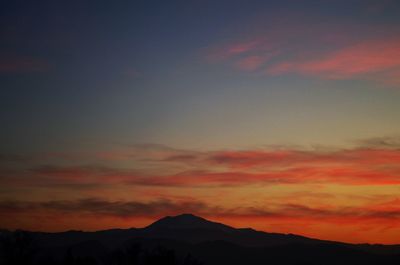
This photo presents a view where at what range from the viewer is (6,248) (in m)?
71.0

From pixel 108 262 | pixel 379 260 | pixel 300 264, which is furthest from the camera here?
pixel 379 260

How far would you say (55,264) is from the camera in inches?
2854

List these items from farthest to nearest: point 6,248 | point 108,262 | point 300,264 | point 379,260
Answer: point 379,260 < point 300,264 < point 108,262 < point 6,248

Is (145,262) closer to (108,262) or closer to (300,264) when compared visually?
(108,262)

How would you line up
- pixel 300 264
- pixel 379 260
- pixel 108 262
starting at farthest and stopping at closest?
pixel 379 260, pixel 300 264, pixel 108 262

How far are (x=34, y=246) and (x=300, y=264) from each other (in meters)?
116

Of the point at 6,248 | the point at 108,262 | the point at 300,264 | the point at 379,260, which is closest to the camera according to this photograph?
the point at 6,248

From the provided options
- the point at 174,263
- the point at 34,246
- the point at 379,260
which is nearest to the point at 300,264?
the point at 379,260

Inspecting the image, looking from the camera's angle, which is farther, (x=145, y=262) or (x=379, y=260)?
(x=379, y=260)

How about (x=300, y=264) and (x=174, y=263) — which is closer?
(x=174, y=263)

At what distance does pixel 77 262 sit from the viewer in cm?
7288

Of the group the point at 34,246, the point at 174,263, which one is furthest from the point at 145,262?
the point at 34,246

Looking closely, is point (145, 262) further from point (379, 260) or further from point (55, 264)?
point (379, 260)

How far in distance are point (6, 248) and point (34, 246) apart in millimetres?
3870
